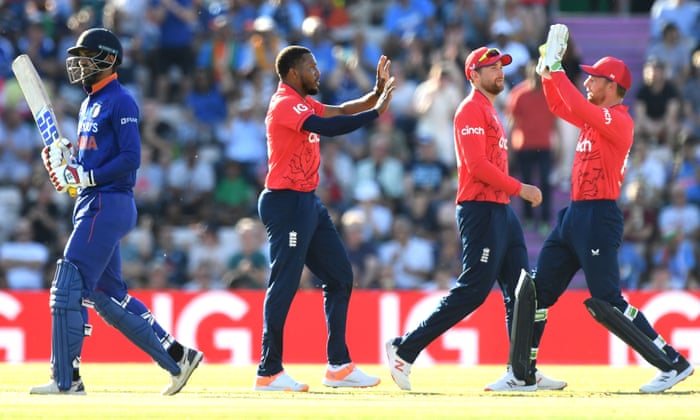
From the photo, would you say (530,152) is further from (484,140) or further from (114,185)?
(114,185)

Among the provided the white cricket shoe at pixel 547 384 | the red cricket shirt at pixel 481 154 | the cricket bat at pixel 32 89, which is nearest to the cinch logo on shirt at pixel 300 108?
the red cricket shirt at pixel 481 154

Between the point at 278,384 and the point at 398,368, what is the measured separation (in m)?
0.85

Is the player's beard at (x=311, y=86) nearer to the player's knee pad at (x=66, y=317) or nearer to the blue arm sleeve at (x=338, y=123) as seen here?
the blue arm sleeve at (x=338, y=123)

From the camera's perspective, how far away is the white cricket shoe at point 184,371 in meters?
9.98

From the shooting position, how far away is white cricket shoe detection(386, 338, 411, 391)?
10.6 metres

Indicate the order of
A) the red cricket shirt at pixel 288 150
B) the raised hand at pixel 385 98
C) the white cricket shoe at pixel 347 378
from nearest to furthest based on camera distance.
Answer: the raised hand at pixel 385 98
the red cricket shirt at pixel 288 150
the white cricket shoe at pixel 347 378

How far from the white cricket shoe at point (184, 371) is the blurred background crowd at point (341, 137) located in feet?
21.7

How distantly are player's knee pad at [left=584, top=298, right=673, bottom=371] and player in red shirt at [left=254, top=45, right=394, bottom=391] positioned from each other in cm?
176

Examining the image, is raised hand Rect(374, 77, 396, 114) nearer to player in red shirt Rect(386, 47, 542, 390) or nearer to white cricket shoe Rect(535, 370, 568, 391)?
player in red shirt Rect(386, 47, 542, 390)

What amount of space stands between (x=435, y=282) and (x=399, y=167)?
1663 millimetres

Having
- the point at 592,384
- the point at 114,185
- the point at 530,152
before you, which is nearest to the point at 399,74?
the point at 530,152

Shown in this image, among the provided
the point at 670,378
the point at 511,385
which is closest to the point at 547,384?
the point at 511,385

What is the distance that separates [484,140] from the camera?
10477 millimetres

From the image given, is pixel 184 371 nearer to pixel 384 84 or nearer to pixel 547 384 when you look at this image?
pixel 384 84
